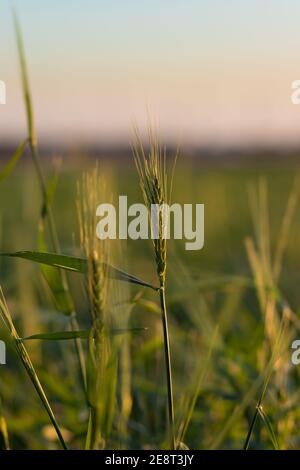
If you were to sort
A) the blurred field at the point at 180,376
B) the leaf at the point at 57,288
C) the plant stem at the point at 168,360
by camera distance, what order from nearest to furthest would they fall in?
the plant stem at the point at 168,360 → the leaf at the point at 57,288 → the blurred field at the point at 180,376

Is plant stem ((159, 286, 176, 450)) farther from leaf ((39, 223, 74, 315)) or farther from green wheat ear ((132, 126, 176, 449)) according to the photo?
leaf ((39, 223, 74, 315))

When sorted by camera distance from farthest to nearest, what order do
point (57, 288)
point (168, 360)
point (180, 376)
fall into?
point (180, 376), point (57, 288), point (168, 360)

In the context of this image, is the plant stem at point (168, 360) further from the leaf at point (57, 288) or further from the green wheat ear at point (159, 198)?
the leaf at point (57, 288)

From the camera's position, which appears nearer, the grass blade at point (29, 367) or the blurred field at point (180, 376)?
the grass blade at point (29, 367)

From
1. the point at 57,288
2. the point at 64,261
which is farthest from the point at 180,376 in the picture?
the point at 64,261

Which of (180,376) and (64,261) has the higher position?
(64,261)

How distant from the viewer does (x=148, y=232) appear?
25.0 inches

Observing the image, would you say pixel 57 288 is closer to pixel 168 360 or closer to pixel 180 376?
pixel 168 360

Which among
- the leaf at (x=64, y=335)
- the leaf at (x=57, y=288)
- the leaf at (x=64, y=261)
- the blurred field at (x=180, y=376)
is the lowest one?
the blurred field at (x=180, y=376)

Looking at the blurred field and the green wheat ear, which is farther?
the blurred field

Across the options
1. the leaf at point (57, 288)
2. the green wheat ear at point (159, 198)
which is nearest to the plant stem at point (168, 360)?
the green wheat ear at point (159, 198)

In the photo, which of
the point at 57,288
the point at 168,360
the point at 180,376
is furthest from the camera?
the point at 180,376

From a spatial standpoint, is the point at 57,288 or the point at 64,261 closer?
the point at 64,261

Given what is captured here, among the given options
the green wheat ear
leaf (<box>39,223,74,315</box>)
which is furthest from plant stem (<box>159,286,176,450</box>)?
leaf (<box>39,223,74,315</box>)
